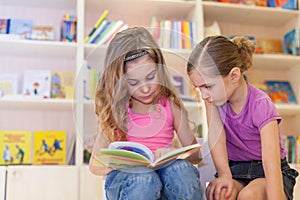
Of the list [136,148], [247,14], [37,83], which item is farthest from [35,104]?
[247,14]

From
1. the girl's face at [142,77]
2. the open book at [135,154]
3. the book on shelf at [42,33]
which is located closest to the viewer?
the open book at [135,154]

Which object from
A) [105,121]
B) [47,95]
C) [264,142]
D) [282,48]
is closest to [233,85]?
[264,142]

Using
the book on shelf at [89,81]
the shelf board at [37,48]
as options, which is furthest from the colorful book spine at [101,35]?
the book on shelf at [89,81]

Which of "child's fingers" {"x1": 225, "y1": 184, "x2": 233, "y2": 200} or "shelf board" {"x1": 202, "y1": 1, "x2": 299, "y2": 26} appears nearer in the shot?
"child's fingers" {"x1": 225, "y1": 184, "x2": 233, "y2": 200}

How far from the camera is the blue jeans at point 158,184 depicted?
111 centimetres

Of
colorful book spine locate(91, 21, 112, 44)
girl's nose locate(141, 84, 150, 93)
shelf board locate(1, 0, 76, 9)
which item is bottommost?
girl's nose locate(141, 84, 150, 93)

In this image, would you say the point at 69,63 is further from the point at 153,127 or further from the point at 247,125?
the point at 247,125

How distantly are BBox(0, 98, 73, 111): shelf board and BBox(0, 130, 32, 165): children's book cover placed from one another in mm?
135

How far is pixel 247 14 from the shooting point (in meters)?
2.60

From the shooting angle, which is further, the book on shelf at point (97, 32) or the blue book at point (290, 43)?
the blue book at point (290, 43)

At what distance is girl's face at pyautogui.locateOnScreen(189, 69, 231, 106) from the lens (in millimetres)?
1275

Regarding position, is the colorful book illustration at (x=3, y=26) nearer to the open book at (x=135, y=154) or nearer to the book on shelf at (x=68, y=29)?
the book on shelf at (x=68, y=29)

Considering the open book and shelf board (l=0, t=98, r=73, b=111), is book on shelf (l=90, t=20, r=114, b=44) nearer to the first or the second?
shelf board (l=0, t=98, r=73, b=111)

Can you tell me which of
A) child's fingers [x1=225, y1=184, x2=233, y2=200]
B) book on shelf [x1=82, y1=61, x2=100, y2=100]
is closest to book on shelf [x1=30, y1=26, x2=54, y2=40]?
book on shelf [x1=82, y1=61, x2=100, y2=100]
